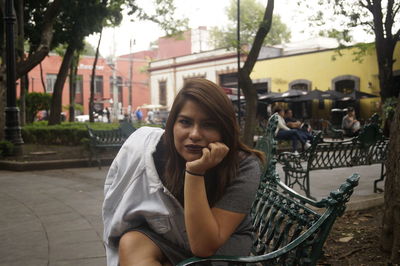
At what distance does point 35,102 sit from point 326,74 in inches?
642

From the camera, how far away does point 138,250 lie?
5.74 feet

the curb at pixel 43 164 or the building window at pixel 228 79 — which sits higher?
the building window at pixel 228 79

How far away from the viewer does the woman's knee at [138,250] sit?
1709 millimetres

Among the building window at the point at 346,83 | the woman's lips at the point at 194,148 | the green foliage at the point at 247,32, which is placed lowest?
the woman's lips at the point at 194,148

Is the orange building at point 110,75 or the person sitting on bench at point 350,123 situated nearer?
the person sitting on bench at point 350,123

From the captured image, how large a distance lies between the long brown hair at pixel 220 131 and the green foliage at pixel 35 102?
69.8 feet

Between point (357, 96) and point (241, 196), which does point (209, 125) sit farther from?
point (357, 96)

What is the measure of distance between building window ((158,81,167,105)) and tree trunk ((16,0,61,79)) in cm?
2622

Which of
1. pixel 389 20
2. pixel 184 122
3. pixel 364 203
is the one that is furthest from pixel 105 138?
pixel 389 20

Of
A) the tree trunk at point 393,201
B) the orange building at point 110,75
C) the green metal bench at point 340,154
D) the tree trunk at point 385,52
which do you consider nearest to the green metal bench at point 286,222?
the tree trunk at point 393,201

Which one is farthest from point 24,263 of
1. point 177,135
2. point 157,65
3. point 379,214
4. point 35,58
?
point 157,65

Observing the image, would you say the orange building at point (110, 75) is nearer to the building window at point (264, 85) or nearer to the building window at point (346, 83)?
the building window at point (264, 85)

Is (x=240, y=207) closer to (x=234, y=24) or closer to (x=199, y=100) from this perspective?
(x=199, y=100)

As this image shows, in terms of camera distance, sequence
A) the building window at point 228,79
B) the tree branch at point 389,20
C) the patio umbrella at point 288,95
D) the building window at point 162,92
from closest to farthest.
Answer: the tree branch at point 389,20
the patio umbrella at point 288,95
the building window at point 228,79
the building window at point 162,92
